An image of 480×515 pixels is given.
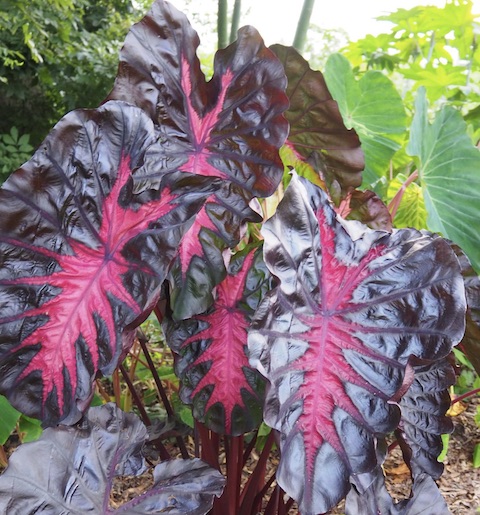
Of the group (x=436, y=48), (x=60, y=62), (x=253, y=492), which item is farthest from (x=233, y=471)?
(x=60, y=62)

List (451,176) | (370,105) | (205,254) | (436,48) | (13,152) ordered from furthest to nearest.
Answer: (13,152) < (436,48) < (370,105) < (451,176) < (205,254)

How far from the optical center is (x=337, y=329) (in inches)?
26.2

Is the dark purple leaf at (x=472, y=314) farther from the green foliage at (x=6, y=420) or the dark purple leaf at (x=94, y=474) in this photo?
the green foliage at (x=6, y=420)

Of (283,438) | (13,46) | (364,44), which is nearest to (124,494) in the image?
(283,438)

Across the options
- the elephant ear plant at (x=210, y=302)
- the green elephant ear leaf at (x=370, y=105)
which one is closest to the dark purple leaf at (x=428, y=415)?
the elephant ear plant at (x=210, y=302)

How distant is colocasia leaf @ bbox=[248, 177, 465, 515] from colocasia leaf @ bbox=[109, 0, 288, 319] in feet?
0.48

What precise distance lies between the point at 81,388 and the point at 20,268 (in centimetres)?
17

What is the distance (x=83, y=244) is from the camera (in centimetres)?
70

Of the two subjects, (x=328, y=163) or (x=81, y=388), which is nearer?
(x=81, y=388)

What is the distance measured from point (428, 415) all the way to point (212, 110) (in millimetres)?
557

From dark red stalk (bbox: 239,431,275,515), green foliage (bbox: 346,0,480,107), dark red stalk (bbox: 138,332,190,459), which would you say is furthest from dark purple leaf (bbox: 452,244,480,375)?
green foliage (bbox: 346,0,480,107)

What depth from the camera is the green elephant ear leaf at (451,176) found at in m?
1.23

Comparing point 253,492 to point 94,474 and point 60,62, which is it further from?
point 60,62

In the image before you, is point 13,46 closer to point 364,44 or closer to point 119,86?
point 364,44
